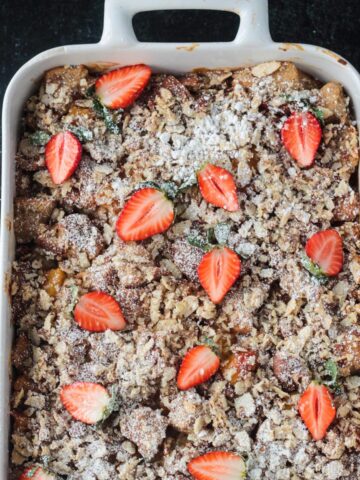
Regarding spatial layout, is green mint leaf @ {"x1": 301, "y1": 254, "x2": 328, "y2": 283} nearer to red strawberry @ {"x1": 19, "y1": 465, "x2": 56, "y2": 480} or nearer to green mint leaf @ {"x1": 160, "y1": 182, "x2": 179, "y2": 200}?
green mint leaf @ {"x1": 160, "y1": 182, "x2": 179, "y2": 200}

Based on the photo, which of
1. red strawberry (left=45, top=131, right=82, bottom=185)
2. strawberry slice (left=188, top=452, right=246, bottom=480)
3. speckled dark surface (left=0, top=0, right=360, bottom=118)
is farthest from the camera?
speckled dark surface (left=0, top=0, right=360, bottom=118)

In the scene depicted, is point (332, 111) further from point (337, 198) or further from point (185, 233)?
point (185, 233)

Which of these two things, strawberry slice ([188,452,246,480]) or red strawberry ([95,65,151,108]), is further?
red strawberry ([95,65,151,108])

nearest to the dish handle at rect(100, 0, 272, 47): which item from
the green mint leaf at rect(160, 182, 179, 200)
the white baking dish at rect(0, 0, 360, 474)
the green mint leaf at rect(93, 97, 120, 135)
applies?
the white baking dish at rect(0, 0, 360, 474)

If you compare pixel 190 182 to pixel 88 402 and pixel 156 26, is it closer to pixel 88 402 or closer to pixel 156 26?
pixel 88 402

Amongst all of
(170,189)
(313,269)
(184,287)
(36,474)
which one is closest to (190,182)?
(170,189)

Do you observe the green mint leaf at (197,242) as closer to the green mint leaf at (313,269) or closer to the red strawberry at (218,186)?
the red strawberry at (218,186)

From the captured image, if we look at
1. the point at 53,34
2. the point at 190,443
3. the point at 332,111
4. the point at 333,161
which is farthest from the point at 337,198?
the point at 53,34

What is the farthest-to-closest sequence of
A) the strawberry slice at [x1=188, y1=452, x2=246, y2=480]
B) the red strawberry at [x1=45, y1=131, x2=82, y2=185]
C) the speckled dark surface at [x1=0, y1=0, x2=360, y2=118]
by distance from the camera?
the speckled dark surface at [x1=0, y1=0, x2=360, y2=118], the red strawberry at [x1=45, y1=131, x2=82, y2=185], the strawberry slice at [x1=188, y1=452, x2=246, y2=480]
